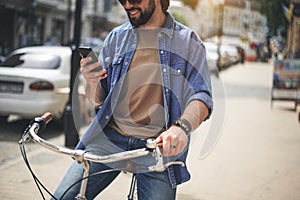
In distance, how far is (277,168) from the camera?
6.25m

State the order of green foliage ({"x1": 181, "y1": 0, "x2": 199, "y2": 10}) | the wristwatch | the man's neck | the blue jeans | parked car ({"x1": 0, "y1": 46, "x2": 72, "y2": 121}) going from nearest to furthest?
the wristwatch, the blue jeans, the man's neck, parked car ({"x1": 0, "y1": 46, "x2": 72, "y2": 121}), green foliage ({"x1": 181, "y1": 0, "x2": 199, "y2": 10})

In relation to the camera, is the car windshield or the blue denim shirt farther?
the car windshield

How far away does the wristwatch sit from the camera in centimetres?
→ 189

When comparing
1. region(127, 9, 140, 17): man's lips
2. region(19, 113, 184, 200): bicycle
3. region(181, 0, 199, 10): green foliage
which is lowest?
region(19, 113, 184, 200): bicycle

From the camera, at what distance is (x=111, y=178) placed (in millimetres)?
2246

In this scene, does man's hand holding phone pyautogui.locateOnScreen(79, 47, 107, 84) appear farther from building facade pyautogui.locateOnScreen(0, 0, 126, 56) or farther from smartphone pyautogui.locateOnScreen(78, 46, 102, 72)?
building facade pyautogui.locateOnScreen(0, 0, 126, 56)

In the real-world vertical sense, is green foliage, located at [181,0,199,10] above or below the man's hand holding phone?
above

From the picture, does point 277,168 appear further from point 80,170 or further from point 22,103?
point 80,170

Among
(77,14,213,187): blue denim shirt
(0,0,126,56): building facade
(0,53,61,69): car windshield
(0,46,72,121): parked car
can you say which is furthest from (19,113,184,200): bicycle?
(0,0,126,56): building facade

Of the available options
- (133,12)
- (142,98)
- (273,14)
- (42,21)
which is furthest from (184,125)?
(42,21)

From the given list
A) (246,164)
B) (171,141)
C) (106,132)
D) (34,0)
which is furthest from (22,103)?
(34,0)

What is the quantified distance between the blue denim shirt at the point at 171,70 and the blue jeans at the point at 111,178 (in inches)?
1.7

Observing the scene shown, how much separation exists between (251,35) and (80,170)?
2134 inches

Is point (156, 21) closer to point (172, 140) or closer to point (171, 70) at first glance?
point (171, 70)
